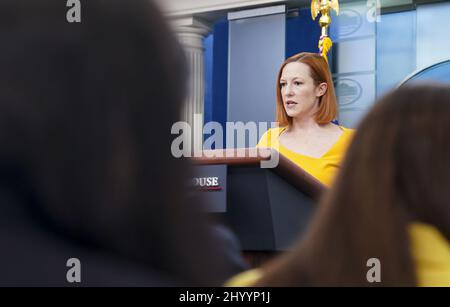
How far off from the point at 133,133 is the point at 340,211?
23 cm

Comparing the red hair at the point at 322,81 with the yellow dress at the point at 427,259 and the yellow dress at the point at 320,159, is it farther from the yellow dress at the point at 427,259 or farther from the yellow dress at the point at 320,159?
the yellow dress at the point at 427,259

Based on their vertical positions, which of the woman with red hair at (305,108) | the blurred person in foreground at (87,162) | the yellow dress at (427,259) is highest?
the woman with red hair at (305,108)

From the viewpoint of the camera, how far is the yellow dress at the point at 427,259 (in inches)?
24.2

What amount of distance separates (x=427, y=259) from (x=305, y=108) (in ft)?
6.53

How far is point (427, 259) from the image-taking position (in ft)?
2.13

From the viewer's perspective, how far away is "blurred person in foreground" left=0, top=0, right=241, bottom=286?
17.9 inches

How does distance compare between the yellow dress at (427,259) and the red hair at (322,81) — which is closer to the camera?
the yellow dress at (427,259)

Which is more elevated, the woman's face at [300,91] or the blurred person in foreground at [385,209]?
the woman's face at [300,91]

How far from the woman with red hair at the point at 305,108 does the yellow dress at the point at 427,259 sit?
1849 millimetres

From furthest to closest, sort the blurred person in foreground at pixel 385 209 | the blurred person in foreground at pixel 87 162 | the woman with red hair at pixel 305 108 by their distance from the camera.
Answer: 1. the woman with red hair at pixel 305 108
2. the blurred person in foreground at pixel 385 209
3. the blurred person in foreground at pixel 87 162

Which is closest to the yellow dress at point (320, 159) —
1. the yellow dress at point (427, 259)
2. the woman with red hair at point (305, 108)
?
the woman with red hair at point (305, 108)

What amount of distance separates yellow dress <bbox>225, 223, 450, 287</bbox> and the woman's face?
1.92 m

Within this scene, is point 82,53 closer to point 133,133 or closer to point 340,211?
point 133,133
